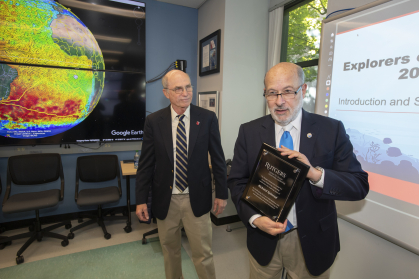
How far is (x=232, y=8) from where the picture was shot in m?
3.12

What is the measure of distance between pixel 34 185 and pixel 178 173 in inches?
104

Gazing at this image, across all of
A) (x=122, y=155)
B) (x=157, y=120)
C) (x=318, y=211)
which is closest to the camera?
(x=318, y=211)

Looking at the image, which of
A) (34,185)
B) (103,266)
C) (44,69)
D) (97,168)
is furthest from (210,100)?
(34,185)

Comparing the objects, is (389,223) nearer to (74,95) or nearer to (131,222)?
(131,222)

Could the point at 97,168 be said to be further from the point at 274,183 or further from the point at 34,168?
the point at 274,183

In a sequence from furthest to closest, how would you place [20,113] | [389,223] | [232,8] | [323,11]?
[232,8]
[20,113]
[323,11]
[389,223]

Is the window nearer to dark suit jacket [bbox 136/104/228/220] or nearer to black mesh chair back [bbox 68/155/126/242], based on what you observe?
dark suit jacket [bbox 136/104/228/220]

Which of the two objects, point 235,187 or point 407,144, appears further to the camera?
point 407,144

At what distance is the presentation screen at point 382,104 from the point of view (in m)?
1.39

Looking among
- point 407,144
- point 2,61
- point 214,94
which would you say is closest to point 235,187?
point 407,144

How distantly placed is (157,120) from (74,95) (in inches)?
76.8

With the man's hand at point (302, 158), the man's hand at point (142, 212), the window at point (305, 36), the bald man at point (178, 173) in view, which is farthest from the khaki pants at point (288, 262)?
the window at point (305, 36)

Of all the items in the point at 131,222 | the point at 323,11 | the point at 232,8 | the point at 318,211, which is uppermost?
the point at 232,8

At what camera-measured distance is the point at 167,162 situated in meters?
1.82
